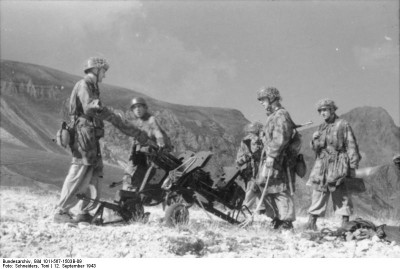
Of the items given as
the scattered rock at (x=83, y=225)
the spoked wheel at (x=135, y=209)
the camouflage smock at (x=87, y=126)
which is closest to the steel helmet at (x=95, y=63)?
the camouflage smock at (x=87, y=126)

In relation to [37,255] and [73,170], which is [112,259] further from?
[73,170]

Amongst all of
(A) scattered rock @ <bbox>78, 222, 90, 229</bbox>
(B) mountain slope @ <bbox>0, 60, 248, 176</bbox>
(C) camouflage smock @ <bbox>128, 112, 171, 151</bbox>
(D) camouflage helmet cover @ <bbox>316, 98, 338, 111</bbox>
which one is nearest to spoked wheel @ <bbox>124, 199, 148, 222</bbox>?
(A) scattered rock @ <bbox>78, 222, 90, 229</bbox>

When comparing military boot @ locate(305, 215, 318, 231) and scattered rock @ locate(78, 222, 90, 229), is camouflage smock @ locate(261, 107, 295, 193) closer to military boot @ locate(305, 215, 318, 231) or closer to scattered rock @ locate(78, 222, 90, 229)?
military boot @ locate(305, 215, 318, 231)

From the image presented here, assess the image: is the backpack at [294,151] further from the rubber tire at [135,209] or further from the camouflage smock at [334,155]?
the rubber tire at [135,209]

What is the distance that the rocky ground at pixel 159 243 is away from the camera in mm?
4961

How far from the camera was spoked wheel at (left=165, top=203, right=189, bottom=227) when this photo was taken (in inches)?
263

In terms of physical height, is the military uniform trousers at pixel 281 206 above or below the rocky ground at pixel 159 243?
above

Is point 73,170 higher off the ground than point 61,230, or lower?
higher

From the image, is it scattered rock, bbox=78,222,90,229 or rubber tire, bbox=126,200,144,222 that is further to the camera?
rubber tire, bbox=126,200,144,222

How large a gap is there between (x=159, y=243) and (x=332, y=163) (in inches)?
155

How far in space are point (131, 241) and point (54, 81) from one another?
42.8 m

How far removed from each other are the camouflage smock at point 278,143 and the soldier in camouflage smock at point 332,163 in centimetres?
104

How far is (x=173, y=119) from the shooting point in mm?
42469

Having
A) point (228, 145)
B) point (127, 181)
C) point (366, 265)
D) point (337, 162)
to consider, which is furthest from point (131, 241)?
point (228, 145)
